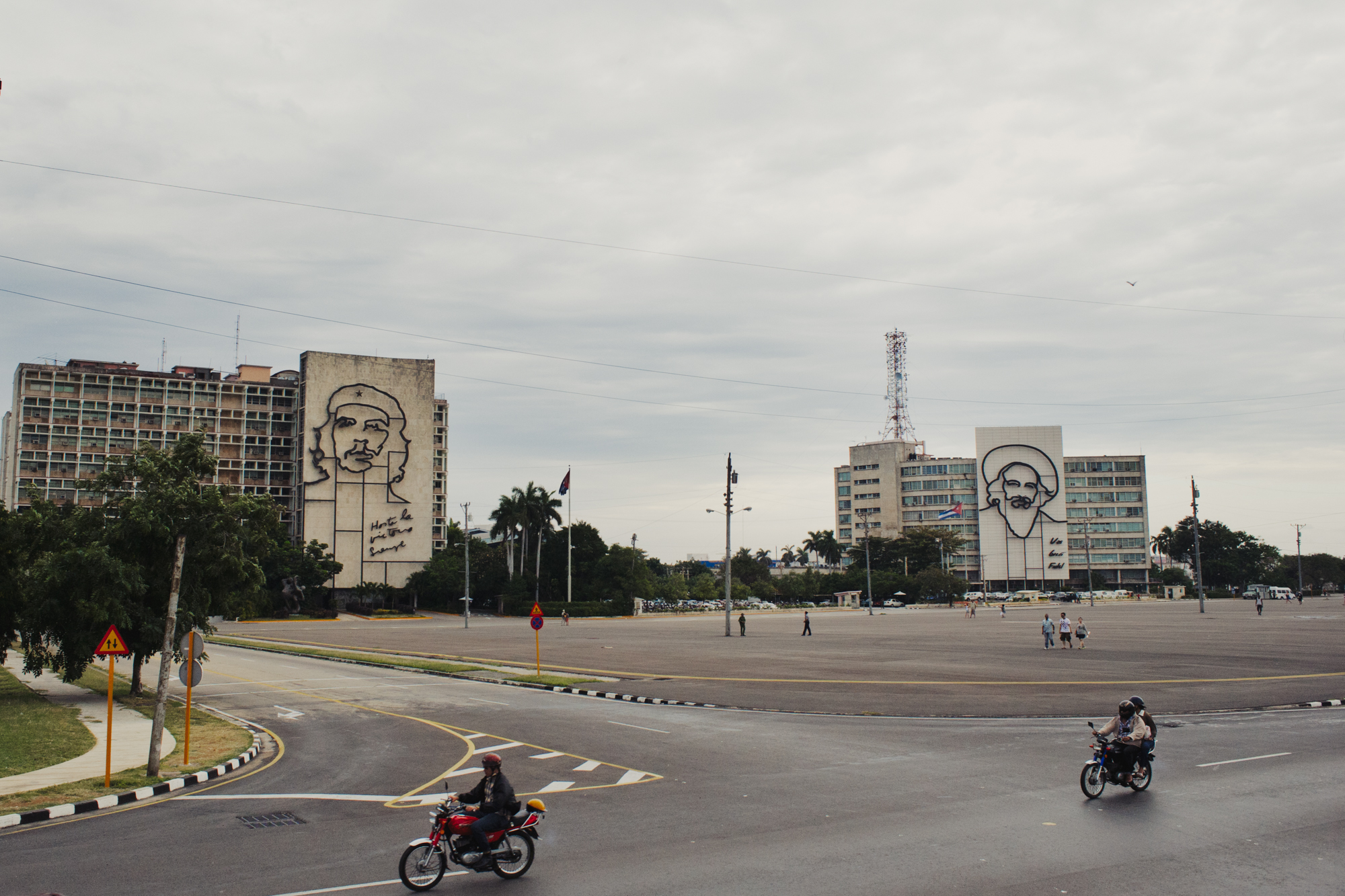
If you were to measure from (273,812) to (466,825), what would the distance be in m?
5.50

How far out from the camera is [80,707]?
27.9 meters

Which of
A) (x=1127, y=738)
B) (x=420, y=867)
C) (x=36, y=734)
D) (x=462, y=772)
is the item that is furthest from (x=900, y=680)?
(x=36, y=734)

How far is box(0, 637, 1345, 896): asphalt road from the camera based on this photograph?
1043 cm

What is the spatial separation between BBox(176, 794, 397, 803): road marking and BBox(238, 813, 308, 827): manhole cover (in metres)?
1.14

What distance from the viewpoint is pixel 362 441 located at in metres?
139

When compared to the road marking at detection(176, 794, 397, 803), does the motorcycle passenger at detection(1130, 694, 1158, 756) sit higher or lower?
higher

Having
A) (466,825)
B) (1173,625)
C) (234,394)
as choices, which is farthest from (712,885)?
(234,394)

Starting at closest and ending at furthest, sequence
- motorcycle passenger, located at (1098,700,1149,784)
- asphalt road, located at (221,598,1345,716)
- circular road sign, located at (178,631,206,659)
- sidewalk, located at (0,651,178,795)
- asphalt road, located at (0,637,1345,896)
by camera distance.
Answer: asphalt road, located at (0,637,1345,896)
motorcycle passenger, located at (1098,700,1149,784)
sidewalk, located at (0,651,178,795)
circular road sign, located at (178,631,206,659)
asphalt road, located at (221,598,1345,716)

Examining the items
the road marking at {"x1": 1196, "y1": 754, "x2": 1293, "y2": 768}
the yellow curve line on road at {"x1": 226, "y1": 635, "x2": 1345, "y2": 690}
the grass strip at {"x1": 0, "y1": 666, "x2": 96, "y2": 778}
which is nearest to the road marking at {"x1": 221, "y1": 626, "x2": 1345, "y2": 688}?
the yellow curve line on road at {"x1": 226, "y1": 635, "x2": 1345, "y2": 690}

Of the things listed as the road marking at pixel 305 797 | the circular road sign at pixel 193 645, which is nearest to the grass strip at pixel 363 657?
the circular road sign at pixel 193 645

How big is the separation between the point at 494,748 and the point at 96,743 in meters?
9.47

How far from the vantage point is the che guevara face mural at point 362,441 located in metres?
137

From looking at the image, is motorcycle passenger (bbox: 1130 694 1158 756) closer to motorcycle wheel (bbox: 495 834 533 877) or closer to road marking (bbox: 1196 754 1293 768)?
road marking (bbox: 1196 754 1293 768)

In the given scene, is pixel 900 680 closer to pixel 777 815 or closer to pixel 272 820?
pixel 777 815
